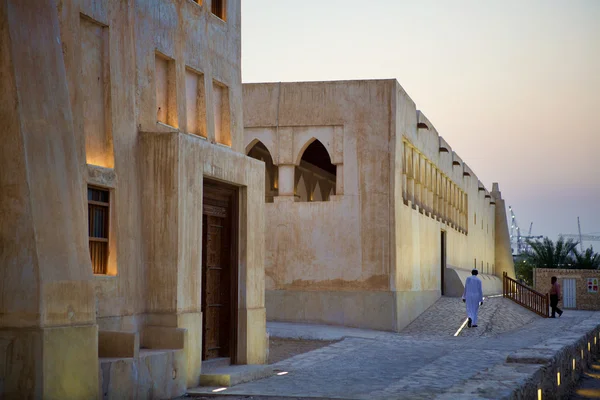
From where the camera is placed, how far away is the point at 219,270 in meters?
14.2

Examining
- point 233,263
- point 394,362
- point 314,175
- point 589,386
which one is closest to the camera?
point 233,263

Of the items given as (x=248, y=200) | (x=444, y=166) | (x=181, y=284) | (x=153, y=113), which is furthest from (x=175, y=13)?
(x=444, y=166)

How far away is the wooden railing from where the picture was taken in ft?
105

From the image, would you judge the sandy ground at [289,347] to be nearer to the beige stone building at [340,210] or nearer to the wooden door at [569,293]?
the beige stone building at [340,210]

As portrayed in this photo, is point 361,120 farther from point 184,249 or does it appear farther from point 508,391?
point 508,391

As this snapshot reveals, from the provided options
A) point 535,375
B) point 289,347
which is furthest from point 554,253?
point 535,375

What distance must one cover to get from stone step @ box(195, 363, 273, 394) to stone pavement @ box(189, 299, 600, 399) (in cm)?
18

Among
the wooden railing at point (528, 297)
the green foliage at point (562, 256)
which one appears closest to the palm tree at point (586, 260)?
the green foliage at point (562, 256)

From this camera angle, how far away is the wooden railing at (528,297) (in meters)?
32.0

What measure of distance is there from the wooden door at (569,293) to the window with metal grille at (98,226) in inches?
1421

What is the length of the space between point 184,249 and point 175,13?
144 inches

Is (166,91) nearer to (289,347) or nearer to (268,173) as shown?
(289,347)

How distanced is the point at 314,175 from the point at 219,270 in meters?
19.5

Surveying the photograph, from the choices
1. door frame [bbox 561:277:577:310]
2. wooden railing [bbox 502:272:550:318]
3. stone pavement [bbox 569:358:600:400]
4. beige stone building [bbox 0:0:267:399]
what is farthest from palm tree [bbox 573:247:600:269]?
beige stone building [bbox 0:0:267:399]
